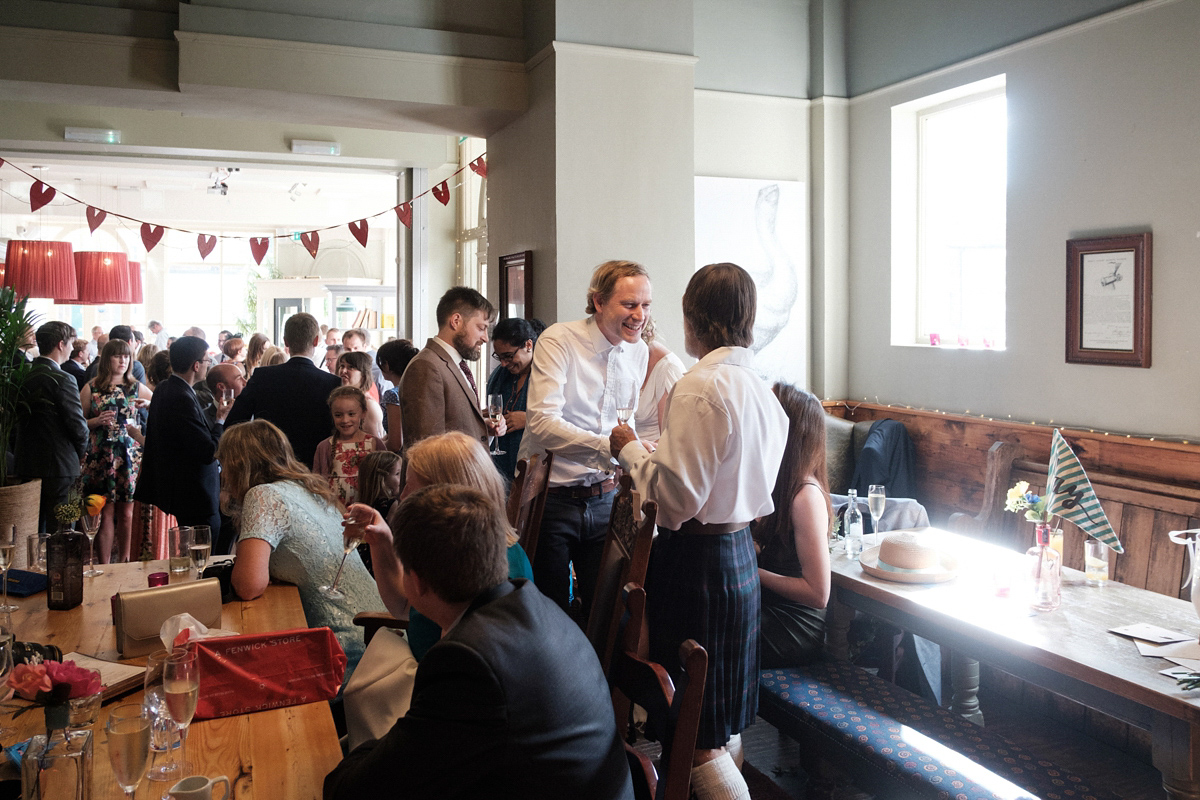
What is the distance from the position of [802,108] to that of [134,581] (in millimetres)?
4705

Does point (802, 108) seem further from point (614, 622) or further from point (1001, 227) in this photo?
point (614, 622)

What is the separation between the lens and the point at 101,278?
10.6m

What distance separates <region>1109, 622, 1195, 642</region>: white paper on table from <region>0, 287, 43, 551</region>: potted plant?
5022 millimetres

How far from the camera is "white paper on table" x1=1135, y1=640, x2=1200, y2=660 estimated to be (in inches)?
92.0

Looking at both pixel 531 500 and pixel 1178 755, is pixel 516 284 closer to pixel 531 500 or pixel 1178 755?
pixel 531 500

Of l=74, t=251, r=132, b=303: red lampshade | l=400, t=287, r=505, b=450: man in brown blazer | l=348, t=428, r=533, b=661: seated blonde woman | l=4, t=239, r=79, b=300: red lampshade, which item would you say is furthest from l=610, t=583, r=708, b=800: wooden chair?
l=74, t=251, r=132, b=303: red lampshade

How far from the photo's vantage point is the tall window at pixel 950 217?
5027 mm

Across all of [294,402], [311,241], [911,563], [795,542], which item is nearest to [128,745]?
[795,542]

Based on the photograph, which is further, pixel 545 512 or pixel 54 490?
pixel 54 490

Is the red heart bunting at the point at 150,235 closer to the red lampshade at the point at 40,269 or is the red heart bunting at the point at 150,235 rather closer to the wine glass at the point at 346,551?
the red lampshade at the point at 40,269

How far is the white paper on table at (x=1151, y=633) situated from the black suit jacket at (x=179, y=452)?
12.7 ft

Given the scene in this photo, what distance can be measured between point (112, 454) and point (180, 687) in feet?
14.7

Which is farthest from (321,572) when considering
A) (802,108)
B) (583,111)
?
(802,108)

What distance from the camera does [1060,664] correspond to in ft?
7.71
